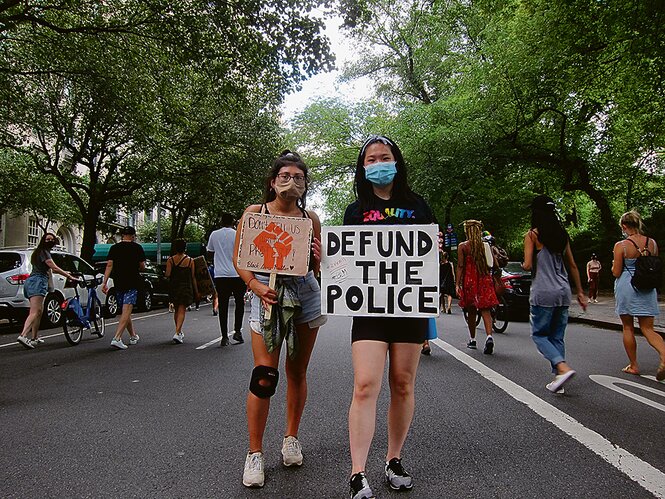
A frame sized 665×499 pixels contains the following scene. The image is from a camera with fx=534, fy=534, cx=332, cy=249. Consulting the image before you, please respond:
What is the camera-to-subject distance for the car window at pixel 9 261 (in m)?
11.1

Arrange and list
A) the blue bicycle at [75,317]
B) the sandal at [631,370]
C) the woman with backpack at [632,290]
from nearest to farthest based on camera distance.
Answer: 1. the woman with backpack at [632,290]
2. the sandal at [631,370]
3. the blue bicycle at [75,317]

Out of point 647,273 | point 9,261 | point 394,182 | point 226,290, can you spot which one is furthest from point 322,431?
point 9,261

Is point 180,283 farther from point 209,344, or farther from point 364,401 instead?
point 364,401

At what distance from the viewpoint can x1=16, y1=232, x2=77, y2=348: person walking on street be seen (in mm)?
8422

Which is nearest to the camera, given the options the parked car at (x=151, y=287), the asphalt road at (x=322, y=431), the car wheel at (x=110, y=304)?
the asphalt road at (x=322, y=431)

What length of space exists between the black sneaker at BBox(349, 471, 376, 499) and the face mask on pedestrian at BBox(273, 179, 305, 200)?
1.57 metres

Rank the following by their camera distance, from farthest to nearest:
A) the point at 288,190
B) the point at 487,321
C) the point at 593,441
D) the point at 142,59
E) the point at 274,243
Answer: the point at 142,59
the point at 487,321
the point at 593,441
the point at 288,190
the point at 274,243

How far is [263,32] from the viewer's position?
444 inches

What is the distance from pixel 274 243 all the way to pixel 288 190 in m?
0.34

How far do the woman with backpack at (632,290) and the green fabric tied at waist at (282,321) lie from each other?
4.49 m

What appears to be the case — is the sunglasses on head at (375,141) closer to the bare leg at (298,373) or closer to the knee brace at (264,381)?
the bare leg at (298,373)

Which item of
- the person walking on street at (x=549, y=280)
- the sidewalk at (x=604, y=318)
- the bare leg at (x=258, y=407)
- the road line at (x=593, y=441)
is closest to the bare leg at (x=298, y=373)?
the bare leg at (x=258, y=407)

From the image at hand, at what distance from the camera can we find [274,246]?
10.00 feet

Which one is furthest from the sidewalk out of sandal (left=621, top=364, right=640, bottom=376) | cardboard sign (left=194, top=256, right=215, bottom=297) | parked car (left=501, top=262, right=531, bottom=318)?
cardboard sign (left=194, top=256, right=215, bottom=297)
